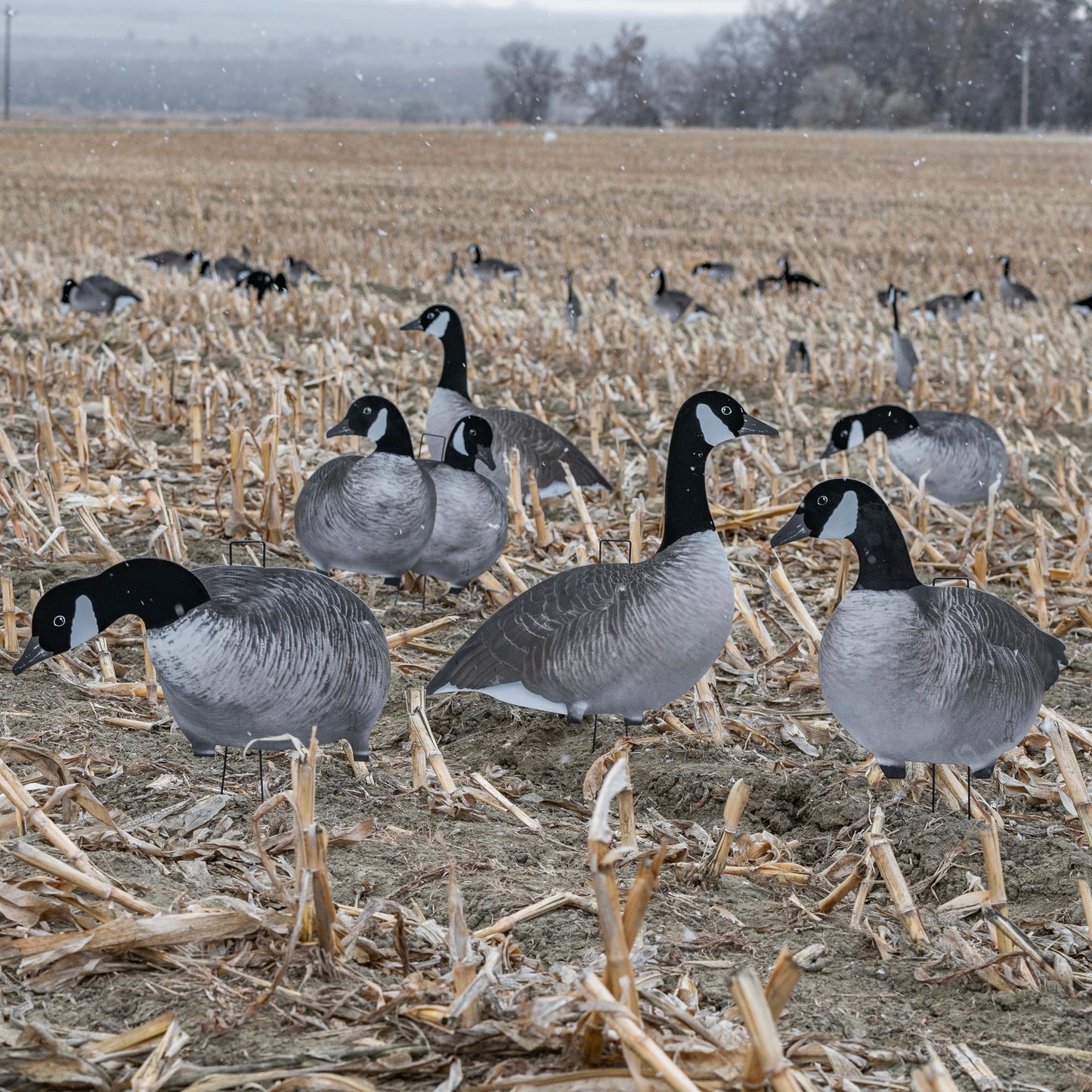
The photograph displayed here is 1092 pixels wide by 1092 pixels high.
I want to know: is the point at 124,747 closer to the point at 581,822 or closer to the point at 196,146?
the point at 581,822

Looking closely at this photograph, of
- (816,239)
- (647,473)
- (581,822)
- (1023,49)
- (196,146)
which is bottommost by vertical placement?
(581,822)

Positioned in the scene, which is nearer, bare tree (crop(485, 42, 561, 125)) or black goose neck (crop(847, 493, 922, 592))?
black goose neck (crop(847, 493, 922, 592))

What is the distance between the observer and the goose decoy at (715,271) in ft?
65.5

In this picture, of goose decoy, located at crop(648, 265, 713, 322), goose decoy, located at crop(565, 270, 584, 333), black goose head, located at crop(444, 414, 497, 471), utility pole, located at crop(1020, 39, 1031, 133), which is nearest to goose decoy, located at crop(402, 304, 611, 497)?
black goose head, located at crop(444, 414, 497, 471)

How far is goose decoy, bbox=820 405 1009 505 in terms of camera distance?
8.08m

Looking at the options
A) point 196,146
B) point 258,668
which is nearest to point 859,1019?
point 258,668

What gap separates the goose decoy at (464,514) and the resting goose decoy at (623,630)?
1.22m

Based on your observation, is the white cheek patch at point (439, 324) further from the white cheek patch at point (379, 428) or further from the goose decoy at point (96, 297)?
the goose decoy at point (96, 297)

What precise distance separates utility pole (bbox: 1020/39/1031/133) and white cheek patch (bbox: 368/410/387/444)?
81.8 m

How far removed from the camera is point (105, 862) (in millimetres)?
3404

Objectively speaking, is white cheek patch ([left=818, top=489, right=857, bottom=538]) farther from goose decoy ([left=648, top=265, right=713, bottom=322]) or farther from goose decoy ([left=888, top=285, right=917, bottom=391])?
goose decoy ([left=648, top=265, right=713, bottom=322])

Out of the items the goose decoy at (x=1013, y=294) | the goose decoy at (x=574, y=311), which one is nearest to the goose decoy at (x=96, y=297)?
the goose decoy at (x=574, y=311)

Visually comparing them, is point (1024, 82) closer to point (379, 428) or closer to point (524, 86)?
point (524, 86)

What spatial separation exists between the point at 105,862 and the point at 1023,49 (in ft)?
299
